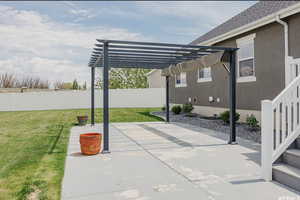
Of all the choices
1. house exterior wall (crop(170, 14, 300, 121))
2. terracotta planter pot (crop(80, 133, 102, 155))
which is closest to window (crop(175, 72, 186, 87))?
house exterior wall (crop(170, 14, 300, 121))

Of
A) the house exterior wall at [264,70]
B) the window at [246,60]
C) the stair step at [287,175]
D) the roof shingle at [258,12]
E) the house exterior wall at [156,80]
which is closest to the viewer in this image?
the stair step at [287,175]

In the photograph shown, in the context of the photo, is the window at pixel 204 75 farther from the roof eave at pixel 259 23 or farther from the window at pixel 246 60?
the window at pixel 246 60

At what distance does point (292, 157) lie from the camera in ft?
11.9

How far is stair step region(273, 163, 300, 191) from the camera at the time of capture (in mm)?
3176

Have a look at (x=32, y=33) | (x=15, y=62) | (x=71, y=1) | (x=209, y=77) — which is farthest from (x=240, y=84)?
(x=15, y=62)

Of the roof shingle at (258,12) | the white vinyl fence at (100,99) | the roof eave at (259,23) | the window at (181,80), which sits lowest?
the white vinyl fence at (100,99)

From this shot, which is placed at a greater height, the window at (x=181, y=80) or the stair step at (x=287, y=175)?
the window at (x=181, y=80)

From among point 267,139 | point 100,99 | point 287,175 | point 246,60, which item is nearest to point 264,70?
point 246,60

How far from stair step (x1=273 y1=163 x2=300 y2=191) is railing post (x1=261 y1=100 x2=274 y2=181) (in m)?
0.09

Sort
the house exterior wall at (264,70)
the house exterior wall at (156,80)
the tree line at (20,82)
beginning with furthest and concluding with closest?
1. the tree line at (20,82)
2. the house exterior wall at (156,80)
3. the house exterior wall at (264,70)

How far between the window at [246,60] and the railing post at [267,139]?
529 centimetres

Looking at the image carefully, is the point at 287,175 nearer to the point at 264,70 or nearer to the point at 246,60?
the point at 264,70

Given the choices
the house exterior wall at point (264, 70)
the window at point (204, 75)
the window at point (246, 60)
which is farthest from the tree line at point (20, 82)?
the window at point (246, 60)

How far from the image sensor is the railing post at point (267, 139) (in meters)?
3.51
